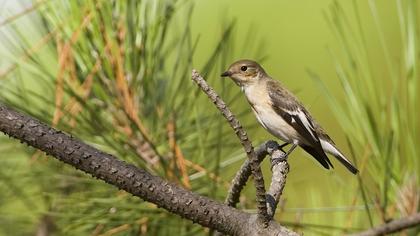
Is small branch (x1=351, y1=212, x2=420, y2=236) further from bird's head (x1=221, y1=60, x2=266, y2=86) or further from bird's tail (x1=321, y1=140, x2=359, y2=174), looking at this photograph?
bird's head (x1=221, y1=60, x2=266, y2=86)

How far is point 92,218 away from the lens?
170cm

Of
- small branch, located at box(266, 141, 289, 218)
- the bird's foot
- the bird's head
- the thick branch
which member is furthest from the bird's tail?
the thick branch

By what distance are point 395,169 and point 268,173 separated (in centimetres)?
70

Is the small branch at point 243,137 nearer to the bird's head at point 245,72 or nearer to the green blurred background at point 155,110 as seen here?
the green blurred background at point 155,110

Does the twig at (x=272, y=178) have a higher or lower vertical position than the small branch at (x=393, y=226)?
higher

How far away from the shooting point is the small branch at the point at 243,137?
0.95 metres

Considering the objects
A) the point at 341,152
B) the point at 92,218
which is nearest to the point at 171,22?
the point at 92,218

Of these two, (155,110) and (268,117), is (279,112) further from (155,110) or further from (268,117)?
(155,110)

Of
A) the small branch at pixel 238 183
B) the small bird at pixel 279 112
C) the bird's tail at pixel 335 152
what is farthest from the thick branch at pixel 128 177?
the small bird at pixel 279 112

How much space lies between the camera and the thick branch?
103 cm

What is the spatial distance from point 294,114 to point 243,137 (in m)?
1.77

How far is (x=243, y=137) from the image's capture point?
37.8 inches

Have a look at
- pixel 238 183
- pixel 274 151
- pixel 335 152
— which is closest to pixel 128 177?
pixel 238 183

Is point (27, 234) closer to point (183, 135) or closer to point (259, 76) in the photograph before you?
point (183, 135)
